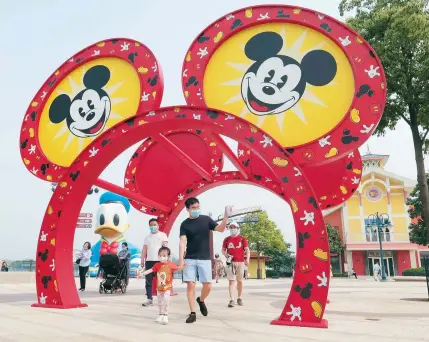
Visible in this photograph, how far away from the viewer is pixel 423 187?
10945mm

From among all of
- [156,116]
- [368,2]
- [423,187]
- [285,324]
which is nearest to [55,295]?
[156,116]

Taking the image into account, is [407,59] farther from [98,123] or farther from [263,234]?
[263,234]

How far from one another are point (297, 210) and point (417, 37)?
26.2ft

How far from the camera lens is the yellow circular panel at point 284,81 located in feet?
23.0

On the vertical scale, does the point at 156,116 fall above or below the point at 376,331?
above

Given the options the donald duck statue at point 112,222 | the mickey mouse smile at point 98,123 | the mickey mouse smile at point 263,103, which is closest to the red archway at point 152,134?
the mickey mouse smile at point 263,103

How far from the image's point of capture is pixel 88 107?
9344 millimetres

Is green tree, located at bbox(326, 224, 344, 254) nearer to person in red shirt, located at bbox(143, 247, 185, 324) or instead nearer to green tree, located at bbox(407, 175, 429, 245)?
green tree, located at bbox(407, 175, 429, 245)

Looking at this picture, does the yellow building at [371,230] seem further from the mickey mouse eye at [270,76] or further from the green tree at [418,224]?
the mickey mouse eye at [270,76]

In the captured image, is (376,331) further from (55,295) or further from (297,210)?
(55,295)

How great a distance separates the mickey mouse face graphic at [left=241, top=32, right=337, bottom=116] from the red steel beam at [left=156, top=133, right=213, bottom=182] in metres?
1.82

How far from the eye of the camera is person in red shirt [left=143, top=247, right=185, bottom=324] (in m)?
5.50

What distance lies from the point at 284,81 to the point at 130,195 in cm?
456

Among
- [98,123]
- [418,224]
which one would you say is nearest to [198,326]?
[98,123]
